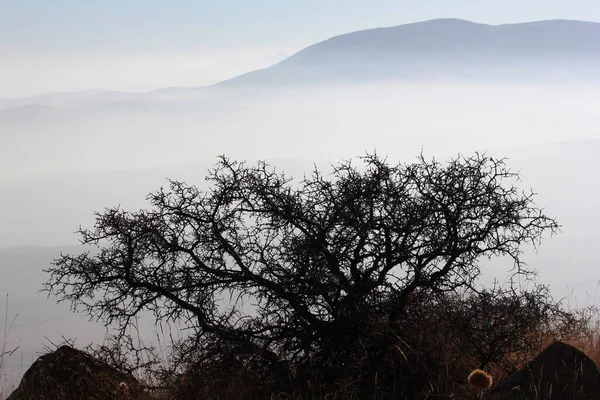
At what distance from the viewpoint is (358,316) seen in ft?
19.7

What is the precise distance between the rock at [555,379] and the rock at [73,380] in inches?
114

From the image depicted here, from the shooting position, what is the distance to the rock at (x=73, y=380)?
6.43 meters

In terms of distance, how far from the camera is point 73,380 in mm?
6660

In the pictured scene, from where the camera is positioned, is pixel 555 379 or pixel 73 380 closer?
pixel 555 379

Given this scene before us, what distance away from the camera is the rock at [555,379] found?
5602 millimetres

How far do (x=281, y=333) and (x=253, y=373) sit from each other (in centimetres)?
39

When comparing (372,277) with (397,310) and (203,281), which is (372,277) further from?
(203,281)

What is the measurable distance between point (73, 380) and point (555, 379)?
13.0 feet

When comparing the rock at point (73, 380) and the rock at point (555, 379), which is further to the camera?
the rock at point (73, 380)

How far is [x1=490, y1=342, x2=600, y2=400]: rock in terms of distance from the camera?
5.60 metres

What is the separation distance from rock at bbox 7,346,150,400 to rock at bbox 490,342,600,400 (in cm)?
289

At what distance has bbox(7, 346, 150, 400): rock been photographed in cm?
643

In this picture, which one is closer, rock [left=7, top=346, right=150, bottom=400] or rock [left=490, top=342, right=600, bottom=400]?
rock [left=490, top=342, right=600, bottom=400]

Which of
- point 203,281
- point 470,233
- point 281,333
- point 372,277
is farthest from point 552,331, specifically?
point 203,281
